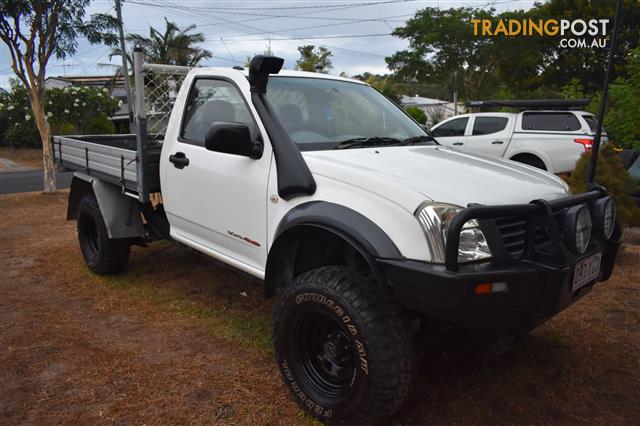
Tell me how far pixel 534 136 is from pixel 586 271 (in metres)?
8.21

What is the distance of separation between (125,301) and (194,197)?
4.66 feet

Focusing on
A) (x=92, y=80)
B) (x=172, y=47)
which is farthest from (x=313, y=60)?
(x=92, y=80)

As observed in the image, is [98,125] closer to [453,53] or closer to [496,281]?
[453,53]

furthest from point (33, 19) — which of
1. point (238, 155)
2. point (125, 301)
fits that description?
point (238, 155)

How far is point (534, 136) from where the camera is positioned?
10070 mm

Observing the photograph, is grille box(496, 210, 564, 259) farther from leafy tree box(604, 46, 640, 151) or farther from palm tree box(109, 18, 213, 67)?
palm tree box(109, 18, 213, 67)

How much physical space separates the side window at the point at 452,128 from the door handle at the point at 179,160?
8.30 m

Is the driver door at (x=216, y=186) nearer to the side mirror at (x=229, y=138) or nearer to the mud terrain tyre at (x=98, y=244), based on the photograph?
the side mirror at (x=229, y=138)

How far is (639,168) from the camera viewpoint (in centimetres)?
663

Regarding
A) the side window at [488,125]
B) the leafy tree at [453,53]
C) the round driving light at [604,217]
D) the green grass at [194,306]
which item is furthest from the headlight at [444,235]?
the leafy tree at [453,53]

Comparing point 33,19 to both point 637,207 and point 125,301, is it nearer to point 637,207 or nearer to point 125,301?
point 125,301

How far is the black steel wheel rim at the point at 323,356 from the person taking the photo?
2715mm

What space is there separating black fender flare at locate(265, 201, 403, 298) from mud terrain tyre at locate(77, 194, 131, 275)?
2375 millimetres

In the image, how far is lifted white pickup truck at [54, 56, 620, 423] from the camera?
230cm
